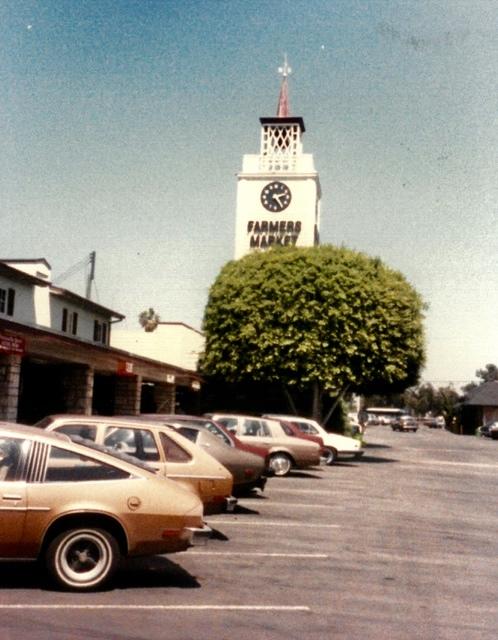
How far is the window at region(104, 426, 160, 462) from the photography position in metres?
9.92

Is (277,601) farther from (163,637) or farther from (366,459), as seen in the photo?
(366,459)

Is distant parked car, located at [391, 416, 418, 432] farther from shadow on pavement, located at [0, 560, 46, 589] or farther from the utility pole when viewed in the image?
shadow on pavement, located at [0, 560, 46, 589]

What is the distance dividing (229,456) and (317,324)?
20.6 m

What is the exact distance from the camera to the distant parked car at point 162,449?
9953 millimetres

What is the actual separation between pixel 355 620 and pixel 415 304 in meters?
30.3

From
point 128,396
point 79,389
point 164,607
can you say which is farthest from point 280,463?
point 164,607

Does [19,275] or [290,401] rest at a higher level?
[19,275]

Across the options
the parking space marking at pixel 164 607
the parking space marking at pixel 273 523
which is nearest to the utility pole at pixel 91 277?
the parking space marking at pixel 273 523

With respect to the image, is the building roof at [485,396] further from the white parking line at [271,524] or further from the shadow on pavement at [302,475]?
the white parking line at [271,524]

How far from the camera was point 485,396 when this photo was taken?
90.3m

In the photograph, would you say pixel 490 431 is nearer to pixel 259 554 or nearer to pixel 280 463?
pixel 280 463

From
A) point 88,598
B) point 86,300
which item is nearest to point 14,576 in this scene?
point 88,598

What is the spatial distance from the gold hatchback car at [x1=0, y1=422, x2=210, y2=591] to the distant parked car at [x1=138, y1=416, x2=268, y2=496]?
516cm

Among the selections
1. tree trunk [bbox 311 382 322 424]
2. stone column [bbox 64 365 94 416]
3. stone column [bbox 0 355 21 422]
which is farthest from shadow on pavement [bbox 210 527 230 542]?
tree trunk [bbox 311 382 322 424]
